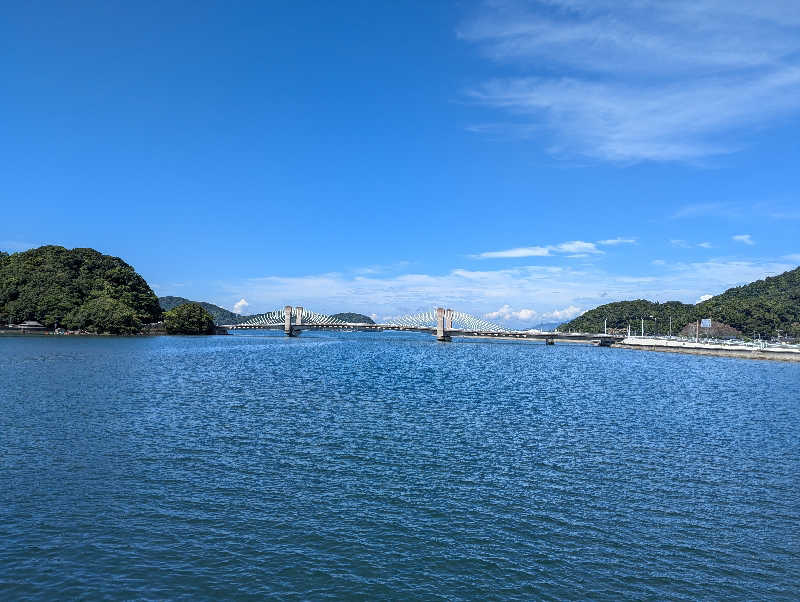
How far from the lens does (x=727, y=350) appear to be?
141875mm

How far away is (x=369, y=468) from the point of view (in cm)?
2380

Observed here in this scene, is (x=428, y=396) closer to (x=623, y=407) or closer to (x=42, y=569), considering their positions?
(x=623, y=407)

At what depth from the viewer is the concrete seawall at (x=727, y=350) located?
125 metres

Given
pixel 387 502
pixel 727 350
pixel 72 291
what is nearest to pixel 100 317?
pixel 72 291

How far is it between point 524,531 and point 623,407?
31.6m

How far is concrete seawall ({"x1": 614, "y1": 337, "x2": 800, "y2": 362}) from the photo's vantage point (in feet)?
410

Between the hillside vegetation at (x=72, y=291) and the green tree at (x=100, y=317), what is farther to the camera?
the green tree at (x=100, y=317)

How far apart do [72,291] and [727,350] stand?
18404cm

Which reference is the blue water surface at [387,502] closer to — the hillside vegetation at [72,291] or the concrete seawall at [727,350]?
the concrete seawall at [727,350]

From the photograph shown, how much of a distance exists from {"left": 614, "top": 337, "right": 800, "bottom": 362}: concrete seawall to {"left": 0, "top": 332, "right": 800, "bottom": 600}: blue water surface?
10540cm

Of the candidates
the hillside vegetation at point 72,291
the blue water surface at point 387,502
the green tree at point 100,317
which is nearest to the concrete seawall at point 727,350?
the blue water surface at point 387,502

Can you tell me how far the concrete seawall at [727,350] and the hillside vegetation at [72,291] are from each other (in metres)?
165

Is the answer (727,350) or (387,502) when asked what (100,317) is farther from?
(727,350)

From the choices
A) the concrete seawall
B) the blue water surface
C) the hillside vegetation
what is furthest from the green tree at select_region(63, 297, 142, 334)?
the concrete seawall
